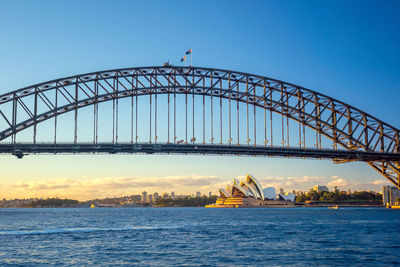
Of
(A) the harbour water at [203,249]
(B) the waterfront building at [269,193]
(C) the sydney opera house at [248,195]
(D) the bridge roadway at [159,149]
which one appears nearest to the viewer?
(A) the harbour water at [203,249]

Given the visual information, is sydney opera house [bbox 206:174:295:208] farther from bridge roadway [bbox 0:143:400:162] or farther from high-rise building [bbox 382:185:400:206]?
bridge roadway [bbox 0:143:400:162]

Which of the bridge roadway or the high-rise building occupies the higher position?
the bridge roadway

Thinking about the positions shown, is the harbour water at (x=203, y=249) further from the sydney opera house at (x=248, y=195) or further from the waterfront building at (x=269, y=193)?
the waterfront building at (x=269, y=193)

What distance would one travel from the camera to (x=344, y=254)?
2692 cm

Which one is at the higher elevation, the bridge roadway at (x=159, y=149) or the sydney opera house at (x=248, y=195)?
the bridge roadway at (x=159, y=149)

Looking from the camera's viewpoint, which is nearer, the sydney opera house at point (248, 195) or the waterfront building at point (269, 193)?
the sydney opera house at point (248, 195)

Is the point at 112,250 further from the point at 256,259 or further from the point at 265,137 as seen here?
the point at 265,137

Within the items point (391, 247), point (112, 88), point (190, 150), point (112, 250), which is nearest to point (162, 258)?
point (112, 250)

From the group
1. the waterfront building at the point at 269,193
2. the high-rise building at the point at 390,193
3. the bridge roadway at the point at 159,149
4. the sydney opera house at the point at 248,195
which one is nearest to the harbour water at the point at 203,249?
the bridge roadway at the point at 159,149

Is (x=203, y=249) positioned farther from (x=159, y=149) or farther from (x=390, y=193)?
(x=390, y=193)

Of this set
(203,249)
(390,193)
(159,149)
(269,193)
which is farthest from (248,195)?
(203,249)

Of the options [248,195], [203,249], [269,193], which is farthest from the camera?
[269,193]

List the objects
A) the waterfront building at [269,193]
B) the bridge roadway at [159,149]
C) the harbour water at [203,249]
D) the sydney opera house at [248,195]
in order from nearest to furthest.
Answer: the harbour water at [203,249]
the bridge roadway at [159,149]
the sydney opera house at [248,195]
the waterfront building at [269,193]

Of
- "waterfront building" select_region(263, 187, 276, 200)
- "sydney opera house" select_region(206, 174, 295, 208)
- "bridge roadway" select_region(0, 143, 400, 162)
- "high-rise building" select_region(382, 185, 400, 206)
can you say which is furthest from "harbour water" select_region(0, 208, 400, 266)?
"waterfront building" select_region(263, 187, 276, 200)
